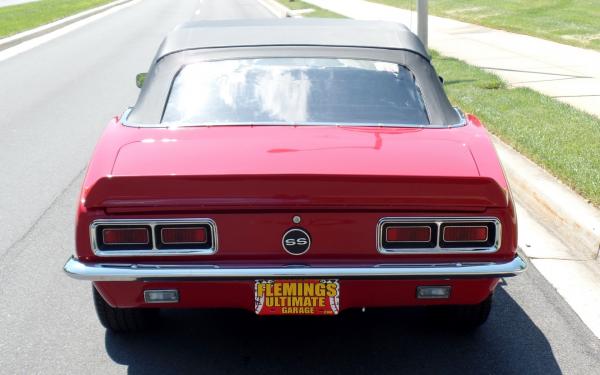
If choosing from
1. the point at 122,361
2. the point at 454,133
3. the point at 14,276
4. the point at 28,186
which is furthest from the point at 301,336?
the point at 28,186

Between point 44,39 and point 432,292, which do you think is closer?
point 432,292

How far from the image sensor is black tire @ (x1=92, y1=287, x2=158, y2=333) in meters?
4.34

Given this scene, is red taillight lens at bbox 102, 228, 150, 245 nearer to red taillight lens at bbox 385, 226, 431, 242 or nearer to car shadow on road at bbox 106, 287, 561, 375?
car shadow on road at bbox 106, 287, 561, 375

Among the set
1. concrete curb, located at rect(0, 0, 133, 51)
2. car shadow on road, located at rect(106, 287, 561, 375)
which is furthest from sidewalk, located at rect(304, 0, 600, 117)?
concrete curb, located at rect(0, 0, 133, 51)

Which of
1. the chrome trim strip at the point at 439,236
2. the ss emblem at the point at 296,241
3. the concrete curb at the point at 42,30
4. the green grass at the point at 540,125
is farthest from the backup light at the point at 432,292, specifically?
the concrete curb at the point at 42,30

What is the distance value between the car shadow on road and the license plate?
0.44 metres

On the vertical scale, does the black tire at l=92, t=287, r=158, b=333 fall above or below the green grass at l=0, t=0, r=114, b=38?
above

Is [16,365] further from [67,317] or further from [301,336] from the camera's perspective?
[301,336]

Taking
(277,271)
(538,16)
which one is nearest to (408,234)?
(277,271)

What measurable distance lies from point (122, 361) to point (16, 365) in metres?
0.50

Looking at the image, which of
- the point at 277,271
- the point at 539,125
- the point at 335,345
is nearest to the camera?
the point at 277,271

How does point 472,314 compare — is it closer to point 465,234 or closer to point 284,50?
point 465,234

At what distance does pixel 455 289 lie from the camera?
3.88 metres

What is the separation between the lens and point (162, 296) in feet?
12.6
